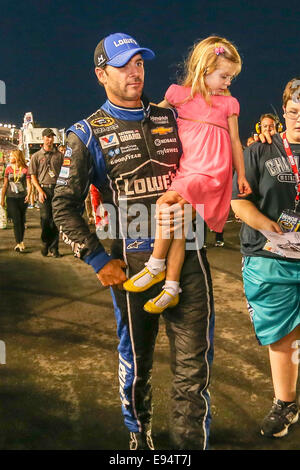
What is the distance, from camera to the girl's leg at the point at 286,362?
3246 millimetres

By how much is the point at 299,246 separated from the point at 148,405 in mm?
1432

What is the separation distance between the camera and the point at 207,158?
246 centimetres

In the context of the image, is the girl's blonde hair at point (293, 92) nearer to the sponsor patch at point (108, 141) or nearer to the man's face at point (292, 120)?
the man's face at point (292, 120)

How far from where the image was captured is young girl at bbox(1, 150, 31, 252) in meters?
8.96

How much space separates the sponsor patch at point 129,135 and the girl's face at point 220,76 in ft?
1.55

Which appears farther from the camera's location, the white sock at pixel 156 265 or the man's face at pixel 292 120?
the man's face at pixel 292 120

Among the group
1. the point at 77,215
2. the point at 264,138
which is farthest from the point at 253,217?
the point at 77,215

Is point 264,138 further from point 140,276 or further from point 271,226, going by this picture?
point 140,276

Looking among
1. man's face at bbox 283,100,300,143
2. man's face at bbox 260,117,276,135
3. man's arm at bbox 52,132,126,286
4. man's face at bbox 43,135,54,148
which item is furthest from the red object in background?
man's face at bbox 43,135,54,148

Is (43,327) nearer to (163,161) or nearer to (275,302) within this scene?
(275,302)

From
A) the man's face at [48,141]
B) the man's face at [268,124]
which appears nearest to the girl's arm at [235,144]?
the man's face at [268,124]

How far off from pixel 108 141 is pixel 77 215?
1.44 ft

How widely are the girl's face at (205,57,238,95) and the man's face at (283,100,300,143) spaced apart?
62 cm

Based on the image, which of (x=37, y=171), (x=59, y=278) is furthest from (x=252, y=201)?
(x=37, y=171)
